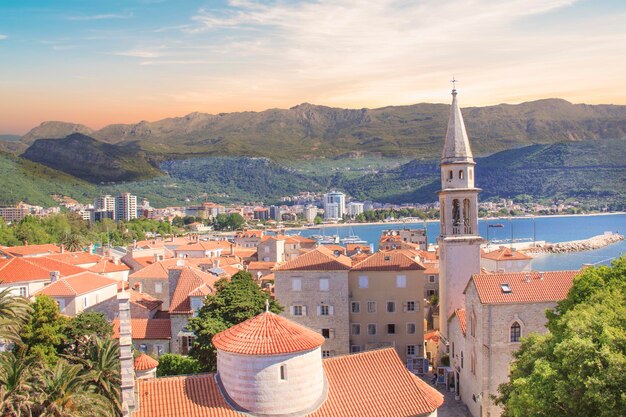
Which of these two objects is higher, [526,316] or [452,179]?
[452,179]

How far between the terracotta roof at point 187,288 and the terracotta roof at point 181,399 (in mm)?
16571

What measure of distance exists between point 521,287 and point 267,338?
1413cm

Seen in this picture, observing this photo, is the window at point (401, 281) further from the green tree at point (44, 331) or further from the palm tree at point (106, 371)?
the palm tree at point (106, 371)

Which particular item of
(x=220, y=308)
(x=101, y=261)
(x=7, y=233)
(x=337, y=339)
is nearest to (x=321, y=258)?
(x=337, y=339)

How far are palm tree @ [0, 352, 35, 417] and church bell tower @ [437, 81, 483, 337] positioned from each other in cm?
2215

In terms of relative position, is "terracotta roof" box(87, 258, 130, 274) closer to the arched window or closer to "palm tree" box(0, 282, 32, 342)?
"palm tree" box(0, 282, 32, 342)

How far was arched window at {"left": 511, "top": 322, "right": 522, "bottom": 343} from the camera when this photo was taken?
26.2 m

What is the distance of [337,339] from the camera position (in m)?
35.3

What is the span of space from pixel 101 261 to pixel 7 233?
46.1m

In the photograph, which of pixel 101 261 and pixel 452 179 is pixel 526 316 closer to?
pixel 452 179

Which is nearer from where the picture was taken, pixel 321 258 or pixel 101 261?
pixel 321 258

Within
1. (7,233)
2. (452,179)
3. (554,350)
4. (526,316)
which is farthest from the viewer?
(7,233)

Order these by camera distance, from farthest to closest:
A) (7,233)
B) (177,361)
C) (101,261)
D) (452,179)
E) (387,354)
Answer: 1. (7,233)
2. (101,261)
3. (452,179)
4. (177,361)
5. (387,354)

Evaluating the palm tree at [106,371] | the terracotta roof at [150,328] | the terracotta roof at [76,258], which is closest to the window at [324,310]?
the terracotta roof at [150,328]
